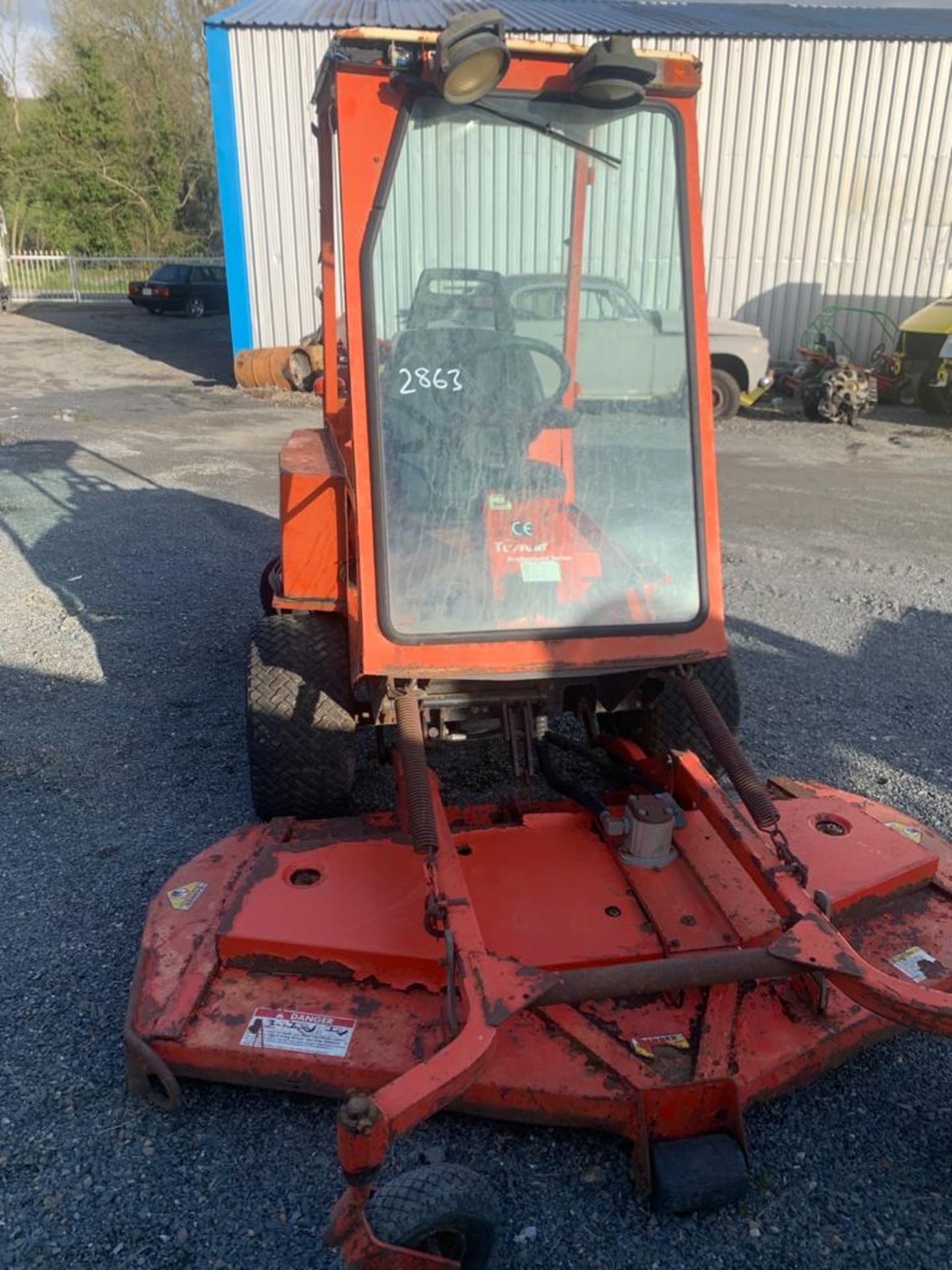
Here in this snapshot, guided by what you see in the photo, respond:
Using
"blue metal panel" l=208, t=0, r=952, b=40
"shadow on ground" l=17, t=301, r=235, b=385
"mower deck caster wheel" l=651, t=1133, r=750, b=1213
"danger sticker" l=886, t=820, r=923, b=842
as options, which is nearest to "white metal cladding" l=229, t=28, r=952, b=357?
"blue metal panel" l=208, t=0, r=952, b=40

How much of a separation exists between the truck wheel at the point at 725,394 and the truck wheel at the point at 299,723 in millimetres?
10023

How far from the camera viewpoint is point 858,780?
4.03 meters

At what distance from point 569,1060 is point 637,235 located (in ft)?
6.99

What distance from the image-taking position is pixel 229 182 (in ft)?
45.6

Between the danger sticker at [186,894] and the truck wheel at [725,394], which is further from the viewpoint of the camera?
the truck wheel at [725,394]

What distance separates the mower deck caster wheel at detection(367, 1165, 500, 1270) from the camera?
1.73 m

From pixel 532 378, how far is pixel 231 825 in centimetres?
195

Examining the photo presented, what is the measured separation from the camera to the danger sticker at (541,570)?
2826mm

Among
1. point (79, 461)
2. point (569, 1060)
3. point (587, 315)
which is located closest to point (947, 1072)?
point (569, 1060)

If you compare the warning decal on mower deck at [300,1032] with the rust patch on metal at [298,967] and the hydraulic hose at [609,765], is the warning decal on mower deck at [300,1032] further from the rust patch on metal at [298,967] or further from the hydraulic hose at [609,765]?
the hydraulic hose at [609,765]

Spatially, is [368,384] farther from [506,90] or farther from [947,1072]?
[947,1072]

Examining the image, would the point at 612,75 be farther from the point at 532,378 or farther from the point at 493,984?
the point at 493,984

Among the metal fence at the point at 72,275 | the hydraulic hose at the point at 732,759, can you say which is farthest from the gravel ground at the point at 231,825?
the metal fence at the point at 72,275

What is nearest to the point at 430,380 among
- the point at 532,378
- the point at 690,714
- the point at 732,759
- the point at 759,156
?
the point at 532,378
